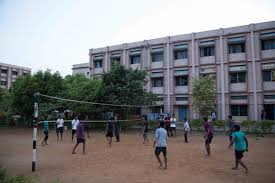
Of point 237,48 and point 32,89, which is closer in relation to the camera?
point 32,89

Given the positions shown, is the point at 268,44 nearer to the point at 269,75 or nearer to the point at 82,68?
the point at 269,75

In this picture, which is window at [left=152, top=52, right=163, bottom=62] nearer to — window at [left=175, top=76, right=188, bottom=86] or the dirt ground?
window at [left=175, top=76, right=188, bottom=86]

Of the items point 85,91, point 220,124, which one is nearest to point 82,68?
point 85,91

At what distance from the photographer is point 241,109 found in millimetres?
27688

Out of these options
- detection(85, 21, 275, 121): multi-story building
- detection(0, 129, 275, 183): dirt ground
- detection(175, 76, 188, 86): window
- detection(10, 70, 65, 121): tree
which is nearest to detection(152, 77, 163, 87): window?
detection(85, 21, 275, 121): multi-story building

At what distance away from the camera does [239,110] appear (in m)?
27.8

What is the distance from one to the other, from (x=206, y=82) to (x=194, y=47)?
6.95 m

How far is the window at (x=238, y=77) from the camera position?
91.7ft

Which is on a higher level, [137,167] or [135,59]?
[135,59]

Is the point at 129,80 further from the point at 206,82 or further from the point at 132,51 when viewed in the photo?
the point at 132,51

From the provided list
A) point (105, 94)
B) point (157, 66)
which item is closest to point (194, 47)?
point (157, 66)

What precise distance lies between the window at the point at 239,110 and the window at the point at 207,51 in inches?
269

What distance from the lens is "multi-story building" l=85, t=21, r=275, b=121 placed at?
26.7 meters

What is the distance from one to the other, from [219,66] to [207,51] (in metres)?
2.49
